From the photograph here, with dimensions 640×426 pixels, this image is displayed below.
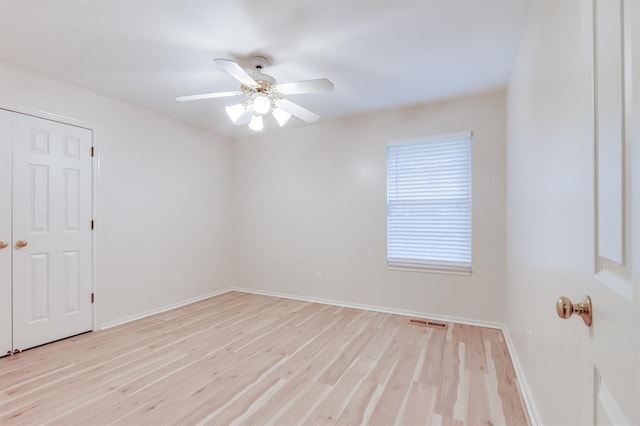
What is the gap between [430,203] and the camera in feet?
11.8

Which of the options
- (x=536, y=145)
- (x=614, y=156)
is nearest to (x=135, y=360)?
(x=614, y=156)

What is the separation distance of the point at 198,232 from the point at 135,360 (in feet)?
7.11

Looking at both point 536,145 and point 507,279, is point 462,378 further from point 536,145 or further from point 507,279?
point 536,145

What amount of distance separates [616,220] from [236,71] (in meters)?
2.16

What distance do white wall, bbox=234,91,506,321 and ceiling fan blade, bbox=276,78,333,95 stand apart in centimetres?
178

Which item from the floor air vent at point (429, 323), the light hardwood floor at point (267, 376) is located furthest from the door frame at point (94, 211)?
the floor air vent at point (429, 323)

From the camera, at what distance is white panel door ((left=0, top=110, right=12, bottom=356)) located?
2605mm

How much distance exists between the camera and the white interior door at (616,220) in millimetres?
495

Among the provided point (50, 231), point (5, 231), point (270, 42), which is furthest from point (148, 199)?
point (270, 42)

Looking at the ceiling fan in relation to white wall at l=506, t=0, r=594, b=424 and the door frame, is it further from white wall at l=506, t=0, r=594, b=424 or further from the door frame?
the door frame

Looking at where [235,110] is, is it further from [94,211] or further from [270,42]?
[94,211]

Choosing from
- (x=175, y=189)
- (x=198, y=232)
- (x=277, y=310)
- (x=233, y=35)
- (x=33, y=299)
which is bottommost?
(x=277, y=310)

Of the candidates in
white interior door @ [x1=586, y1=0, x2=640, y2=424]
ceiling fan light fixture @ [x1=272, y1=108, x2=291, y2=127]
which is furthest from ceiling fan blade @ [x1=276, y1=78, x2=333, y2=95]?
white interior door @ [x1=586, y1=0, x2=640, y2=424]

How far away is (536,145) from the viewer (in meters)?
1.79
